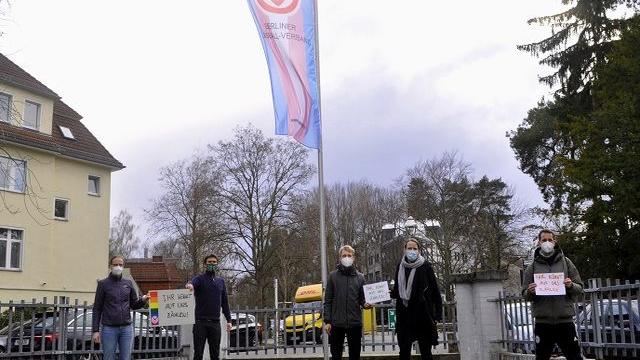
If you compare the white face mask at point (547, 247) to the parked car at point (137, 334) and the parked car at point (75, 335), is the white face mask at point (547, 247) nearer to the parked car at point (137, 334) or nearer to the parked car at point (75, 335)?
the parked car at point (137, 334)

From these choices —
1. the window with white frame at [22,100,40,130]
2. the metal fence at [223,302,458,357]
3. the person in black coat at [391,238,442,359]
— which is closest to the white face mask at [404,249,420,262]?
the person in black coat at [391,238,442,359]

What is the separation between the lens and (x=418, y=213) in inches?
1778

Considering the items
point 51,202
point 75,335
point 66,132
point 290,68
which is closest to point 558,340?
point 290,68

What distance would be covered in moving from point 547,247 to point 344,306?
2.82 meters

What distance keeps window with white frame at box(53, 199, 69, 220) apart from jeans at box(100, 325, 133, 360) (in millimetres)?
28460

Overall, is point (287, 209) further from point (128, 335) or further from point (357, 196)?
point (128, 335)

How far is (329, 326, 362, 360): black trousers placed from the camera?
8.87 metres

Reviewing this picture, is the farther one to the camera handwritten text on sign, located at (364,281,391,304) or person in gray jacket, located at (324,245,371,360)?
handwritten text on sign, located at (364,281,391,304)

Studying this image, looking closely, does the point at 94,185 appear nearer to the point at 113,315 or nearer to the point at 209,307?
the point at 209,307

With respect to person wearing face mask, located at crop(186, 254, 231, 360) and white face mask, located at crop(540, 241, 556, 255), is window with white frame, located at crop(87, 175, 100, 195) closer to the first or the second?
person wearing face mask, located at crop(186, 254, 231, 360)

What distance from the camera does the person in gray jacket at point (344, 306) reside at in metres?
8.88

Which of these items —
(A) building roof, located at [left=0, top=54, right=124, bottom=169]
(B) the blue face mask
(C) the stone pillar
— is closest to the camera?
(B) the blue face mask

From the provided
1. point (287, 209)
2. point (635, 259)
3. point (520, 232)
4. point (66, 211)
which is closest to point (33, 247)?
point (66, 211)

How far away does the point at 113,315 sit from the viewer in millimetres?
9398
